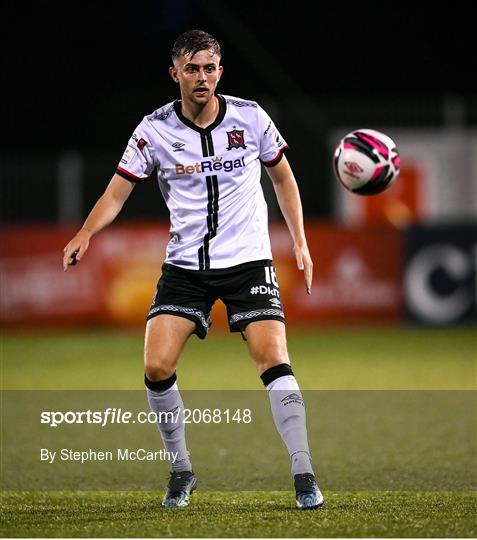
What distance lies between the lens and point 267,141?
6.14 m

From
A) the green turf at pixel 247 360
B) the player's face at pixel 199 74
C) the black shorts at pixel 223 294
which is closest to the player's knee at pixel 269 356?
the black shorts at pixel 223 294

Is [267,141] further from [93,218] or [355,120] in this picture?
[355,120]

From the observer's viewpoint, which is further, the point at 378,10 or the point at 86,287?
the point at 378,10

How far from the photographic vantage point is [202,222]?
19.8 feet

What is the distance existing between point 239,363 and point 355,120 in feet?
27.0

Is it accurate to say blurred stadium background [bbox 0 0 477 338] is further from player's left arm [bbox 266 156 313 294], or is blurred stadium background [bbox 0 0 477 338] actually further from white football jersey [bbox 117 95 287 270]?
white football jersey [bbox 117 95 287 270]

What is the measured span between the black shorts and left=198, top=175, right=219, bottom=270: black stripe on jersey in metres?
0.06

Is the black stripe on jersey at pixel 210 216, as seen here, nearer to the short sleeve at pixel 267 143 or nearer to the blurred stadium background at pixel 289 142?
the short sleeve at pixel 267 143

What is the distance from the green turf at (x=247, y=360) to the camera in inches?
454

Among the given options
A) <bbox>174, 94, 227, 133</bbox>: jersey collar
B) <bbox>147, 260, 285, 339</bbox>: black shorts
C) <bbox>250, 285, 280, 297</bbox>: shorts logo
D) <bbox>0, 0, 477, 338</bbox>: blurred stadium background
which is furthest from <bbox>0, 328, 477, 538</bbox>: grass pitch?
<bbox>0, 0, 477, 338</bbox>: blurred stadium background

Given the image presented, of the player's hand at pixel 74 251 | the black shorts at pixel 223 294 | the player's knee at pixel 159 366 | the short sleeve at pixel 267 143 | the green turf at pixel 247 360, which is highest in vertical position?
the short sleeve at pixel 267 143

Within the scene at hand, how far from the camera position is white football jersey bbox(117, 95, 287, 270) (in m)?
6.01

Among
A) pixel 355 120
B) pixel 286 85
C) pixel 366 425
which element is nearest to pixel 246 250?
pixel 366 425

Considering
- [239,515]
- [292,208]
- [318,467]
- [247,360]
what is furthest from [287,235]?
[239,515]
